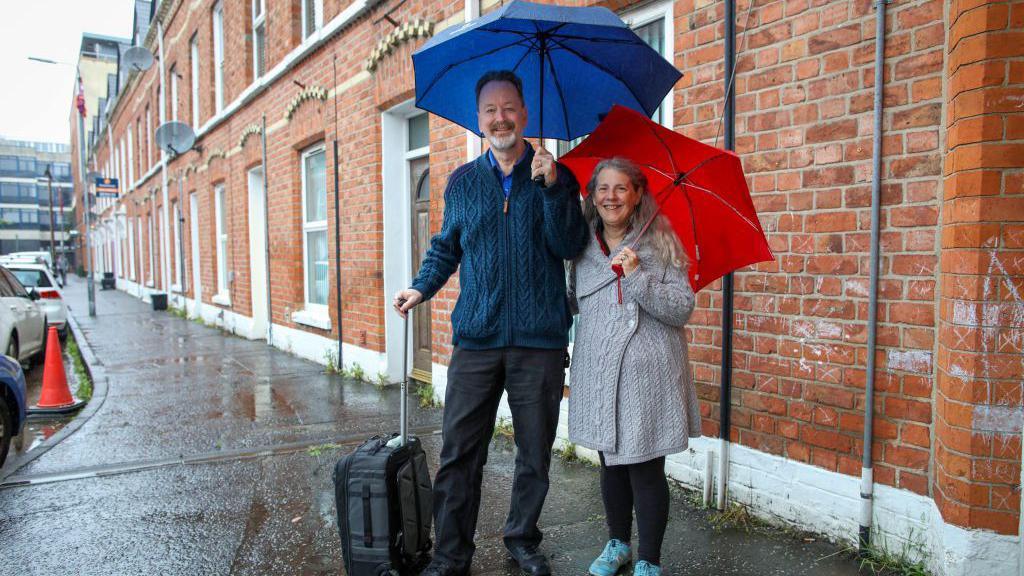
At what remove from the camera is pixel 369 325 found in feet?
24.1

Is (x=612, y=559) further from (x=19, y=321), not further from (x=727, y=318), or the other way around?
(x=19, y=321)

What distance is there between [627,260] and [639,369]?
432mm

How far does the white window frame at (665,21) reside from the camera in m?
3.83

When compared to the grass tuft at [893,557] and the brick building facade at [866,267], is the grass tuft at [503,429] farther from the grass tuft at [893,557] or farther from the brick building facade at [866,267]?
the grass tuft at [893,557]

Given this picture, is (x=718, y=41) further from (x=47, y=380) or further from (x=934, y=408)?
(x=47, y=380)

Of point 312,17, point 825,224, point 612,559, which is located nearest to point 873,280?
point 825,224

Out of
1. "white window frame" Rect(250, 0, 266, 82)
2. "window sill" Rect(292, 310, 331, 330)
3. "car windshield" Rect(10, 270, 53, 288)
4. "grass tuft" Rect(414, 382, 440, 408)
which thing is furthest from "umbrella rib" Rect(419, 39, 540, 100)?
"car windshield" Rect(10, 270, 53, 288)

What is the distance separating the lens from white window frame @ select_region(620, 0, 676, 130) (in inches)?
151

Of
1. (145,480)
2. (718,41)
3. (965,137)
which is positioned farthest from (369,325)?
(965,137)

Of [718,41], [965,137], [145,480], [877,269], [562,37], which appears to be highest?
[718,41]

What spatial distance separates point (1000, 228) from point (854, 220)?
0.59m

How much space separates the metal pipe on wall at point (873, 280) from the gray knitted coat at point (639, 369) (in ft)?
2.78

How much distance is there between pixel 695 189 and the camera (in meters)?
2.55

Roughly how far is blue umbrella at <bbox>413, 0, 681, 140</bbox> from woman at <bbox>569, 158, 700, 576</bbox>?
460 millimetres
